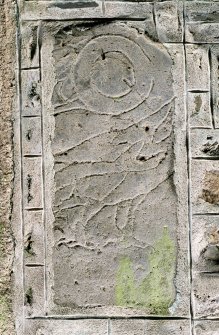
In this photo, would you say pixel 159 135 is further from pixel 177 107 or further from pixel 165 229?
pixel 165 229

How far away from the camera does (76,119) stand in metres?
3.06

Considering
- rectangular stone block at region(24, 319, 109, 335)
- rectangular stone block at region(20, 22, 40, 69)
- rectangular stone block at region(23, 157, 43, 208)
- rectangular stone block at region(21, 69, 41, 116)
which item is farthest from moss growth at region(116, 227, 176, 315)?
rectangular stone block at region(20, 22, 40, 69)

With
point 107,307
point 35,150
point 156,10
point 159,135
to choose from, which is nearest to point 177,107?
point 159,135

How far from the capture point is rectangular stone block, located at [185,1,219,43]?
3064 millimetres

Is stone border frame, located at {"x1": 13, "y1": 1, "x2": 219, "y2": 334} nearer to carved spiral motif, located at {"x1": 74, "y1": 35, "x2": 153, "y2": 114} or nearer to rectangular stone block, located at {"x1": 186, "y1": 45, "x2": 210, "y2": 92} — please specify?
rectangular stone block, located at {"x1": 186, "y1": 45, "x2": 210, "y2": 92}

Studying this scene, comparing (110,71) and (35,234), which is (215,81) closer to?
(110,71)

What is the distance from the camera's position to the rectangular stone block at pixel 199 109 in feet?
10.1

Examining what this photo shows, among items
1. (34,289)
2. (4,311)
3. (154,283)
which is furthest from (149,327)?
(4,311)

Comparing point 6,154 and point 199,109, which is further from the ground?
point 199,109

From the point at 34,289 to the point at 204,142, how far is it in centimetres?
95

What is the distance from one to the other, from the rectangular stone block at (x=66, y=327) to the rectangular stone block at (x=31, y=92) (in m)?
0.89

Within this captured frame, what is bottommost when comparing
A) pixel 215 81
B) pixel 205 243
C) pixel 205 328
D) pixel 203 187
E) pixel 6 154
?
pixel 205 328

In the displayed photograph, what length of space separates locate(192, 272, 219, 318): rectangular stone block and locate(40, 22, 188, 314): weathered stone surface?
10 centimetres

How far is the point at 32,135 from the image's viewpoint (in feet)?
10.1
